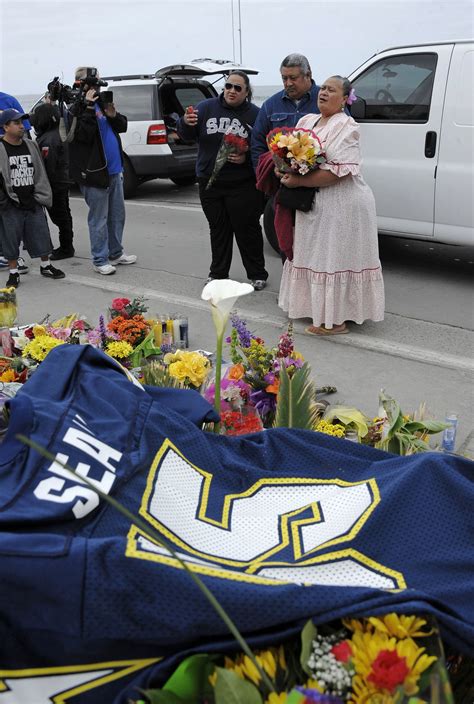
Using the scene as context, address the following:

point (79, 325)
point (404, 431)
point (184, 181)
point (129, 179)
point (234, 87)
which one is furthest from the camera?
point (184, 181)

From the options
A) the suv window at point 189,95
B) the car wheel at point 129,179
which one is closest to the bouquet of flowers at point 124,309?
the car wheel at point 129,179

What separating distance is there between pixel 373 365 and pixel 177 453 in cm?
264

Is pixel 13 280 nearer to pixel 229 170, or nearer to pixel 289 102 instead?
pixel 229 170

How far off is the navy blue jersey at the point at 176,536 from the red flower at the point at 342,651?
66 mm

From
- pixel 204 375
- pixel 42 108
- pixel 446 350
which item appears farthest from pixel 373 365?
pixel 42 108

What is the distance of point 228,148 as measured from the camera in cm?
563

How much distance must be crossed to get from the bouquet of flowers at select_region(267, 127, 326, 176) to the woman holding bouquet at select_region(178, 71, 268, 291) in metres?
1.09

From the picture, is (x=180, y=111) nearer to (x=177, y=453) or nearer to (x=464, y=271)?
(x=464, y=271)

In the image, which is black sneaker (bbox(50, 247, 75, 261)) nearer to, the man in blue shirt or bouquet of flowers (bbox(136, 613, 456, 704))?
the man in blue shirt

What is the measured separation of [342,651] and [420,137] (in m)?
5.20

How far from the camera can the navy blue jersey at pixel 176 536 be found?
5.17 feet

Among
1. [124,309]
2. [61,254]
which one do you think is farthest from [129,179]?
[124,309]

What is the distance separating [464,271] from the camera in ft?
21.6

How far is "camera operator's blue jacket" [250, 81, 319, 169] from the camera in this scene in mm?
5180
